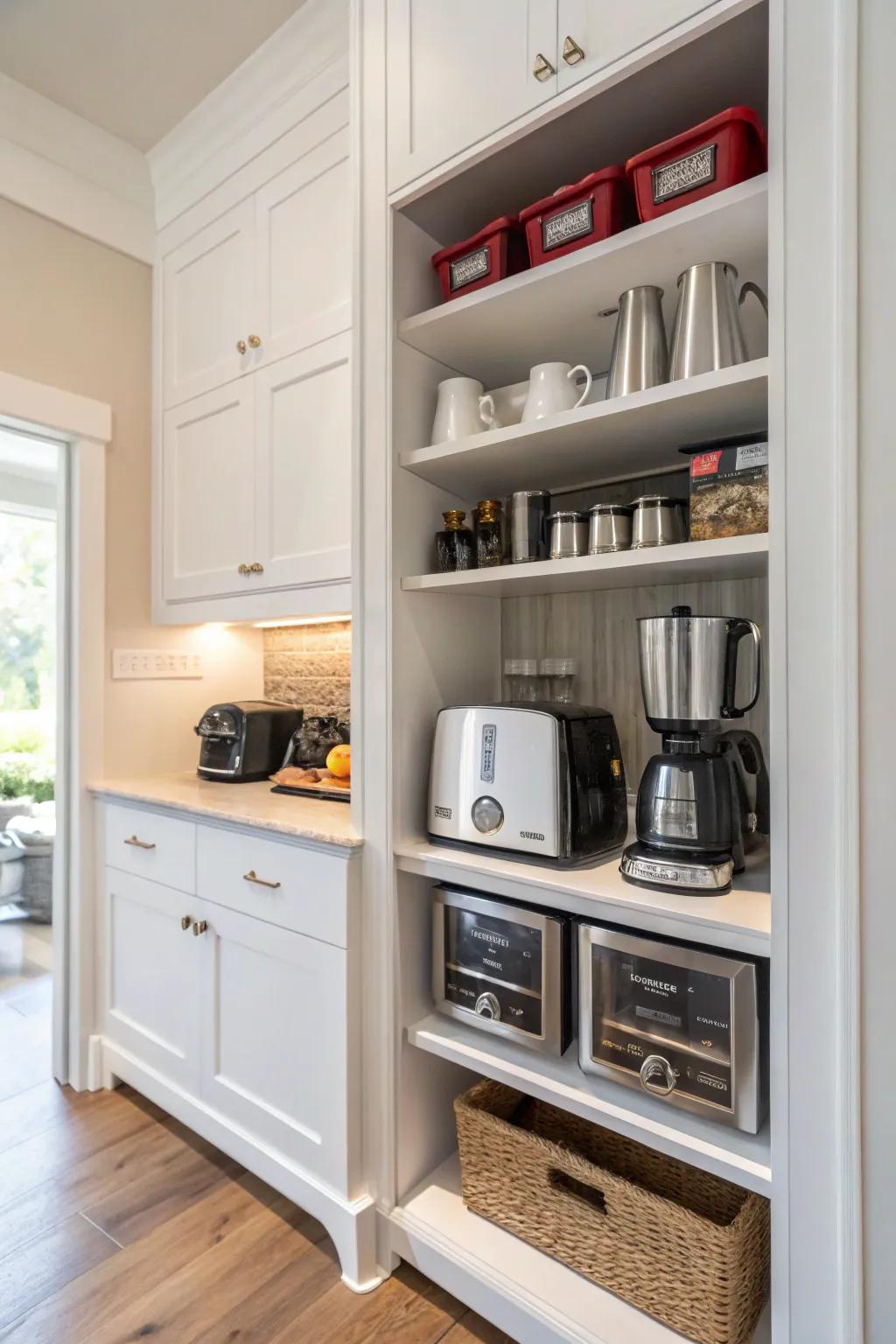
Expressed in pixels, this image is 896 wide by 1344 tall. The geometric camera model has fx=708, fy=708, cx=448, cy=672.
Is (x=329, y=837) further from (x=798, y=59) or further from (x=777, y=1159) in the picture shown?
(x=798, y=59)

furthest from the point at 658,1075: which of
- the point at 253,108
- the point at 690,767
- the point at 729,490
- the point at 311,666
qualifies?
the point at 253,108

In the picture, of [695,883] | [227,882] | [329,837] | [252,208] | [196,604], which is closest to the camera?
[695,883]

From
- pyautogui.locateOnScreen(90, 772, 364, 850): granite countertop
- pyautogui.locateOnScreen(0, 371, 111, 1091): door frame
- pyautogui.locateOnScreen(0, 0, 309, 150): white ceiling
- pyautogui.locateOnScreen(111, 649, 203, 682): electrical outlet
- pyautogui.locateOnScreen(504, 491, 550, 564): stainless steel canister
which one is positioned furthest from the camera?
pyautogui.locateOnScreen(111, 649, 203, 682): electrical outlet

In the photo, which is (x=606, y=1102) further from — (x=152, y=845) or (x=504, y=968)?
(x=152, y=845)

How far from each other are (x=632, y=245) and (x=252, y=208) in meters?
1.30

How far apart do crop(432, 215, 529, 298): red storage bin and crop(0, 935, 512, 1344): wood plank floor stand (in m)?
2.00

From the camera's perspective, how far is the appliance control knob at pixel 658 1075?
1.11 meters

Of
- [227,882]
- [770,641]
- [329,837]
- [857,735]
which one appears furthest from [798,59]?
[227,882]

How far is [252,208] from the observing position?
1.96 metres

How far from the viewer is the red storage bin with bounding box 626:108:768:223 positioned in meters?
1.06

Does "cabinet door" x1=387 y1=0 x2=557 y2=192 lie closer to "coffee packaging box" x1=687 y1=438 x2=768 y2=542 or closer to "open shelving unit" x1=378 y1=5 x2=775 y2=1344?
"open shelving unit" x1=378 y1=5 x2=775 y2=1344

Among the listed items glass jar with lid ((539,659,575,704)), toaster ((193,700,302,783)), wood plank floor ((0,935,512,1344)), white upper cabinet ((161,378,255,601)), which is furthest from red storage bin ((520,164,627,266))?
wood plank floor ((0,935,512,1344))

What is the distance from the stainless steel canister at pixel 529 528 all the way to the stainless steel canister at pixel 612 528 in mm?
157

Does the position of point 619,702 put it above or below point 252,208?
below
